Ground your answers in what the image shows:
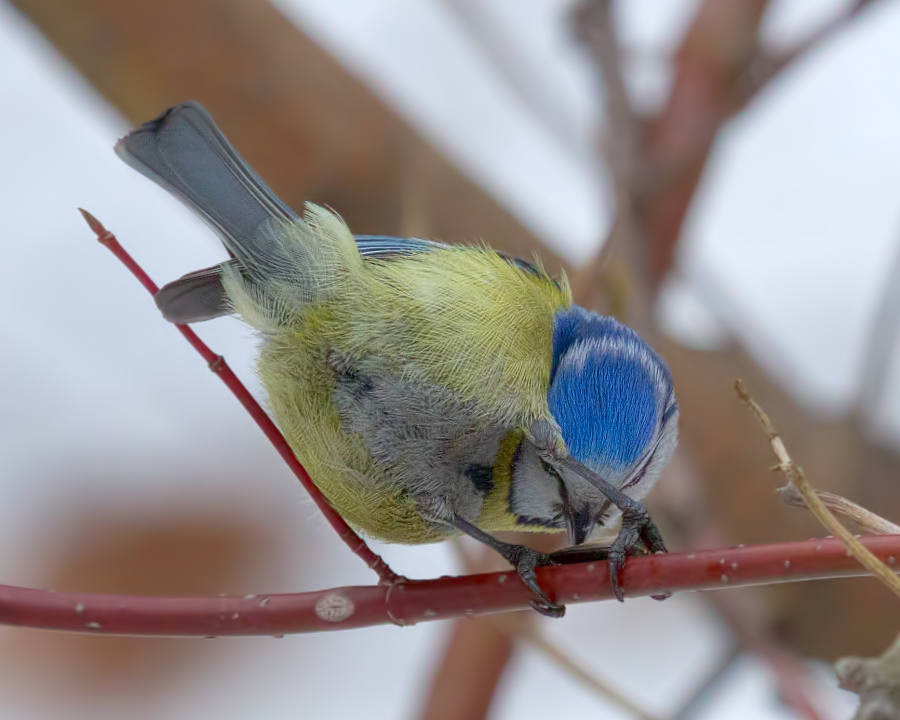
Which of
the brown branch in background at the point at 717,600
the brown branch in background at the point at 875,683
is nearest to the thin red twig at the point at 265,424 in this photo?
the brown branch in background at the point at 875,683

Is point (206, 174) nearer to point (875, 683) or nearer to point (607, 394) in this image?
point (607, 394)

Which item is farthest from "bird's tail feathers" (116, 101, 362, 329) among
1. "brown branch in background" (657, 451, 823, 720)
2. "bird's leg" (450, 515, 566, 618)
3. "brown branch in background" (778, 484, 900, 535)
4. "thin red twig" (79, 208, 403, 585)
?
"brown branch in background" (657, 451, 823, 720)

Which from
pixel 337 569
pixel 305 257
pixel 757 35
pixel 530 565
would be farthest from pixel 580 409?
pixel 337 569

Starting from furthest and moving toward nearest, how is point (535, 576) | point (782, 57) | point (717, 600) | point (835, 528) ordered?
point (717, 600)
point (782, 57)
point (535, 576)
point (835, 528)

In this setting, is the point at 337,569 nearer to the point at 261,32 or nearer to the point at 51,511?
the point at 51,511

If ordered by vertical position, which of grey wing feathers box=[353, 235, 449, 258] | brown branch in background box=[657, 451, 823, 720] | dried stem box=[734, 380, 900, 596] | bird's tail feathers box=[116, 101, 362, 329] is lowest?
brown branch in background box=[657, 451, 823, 720]

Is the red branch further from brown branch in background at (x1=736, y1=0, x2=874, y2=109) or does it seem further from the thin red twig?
brown branch in background at (x1=736, y1=0, x2=874, y2=109)

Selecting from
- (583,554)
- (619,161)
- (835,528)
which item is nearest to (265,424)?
(583,554)
